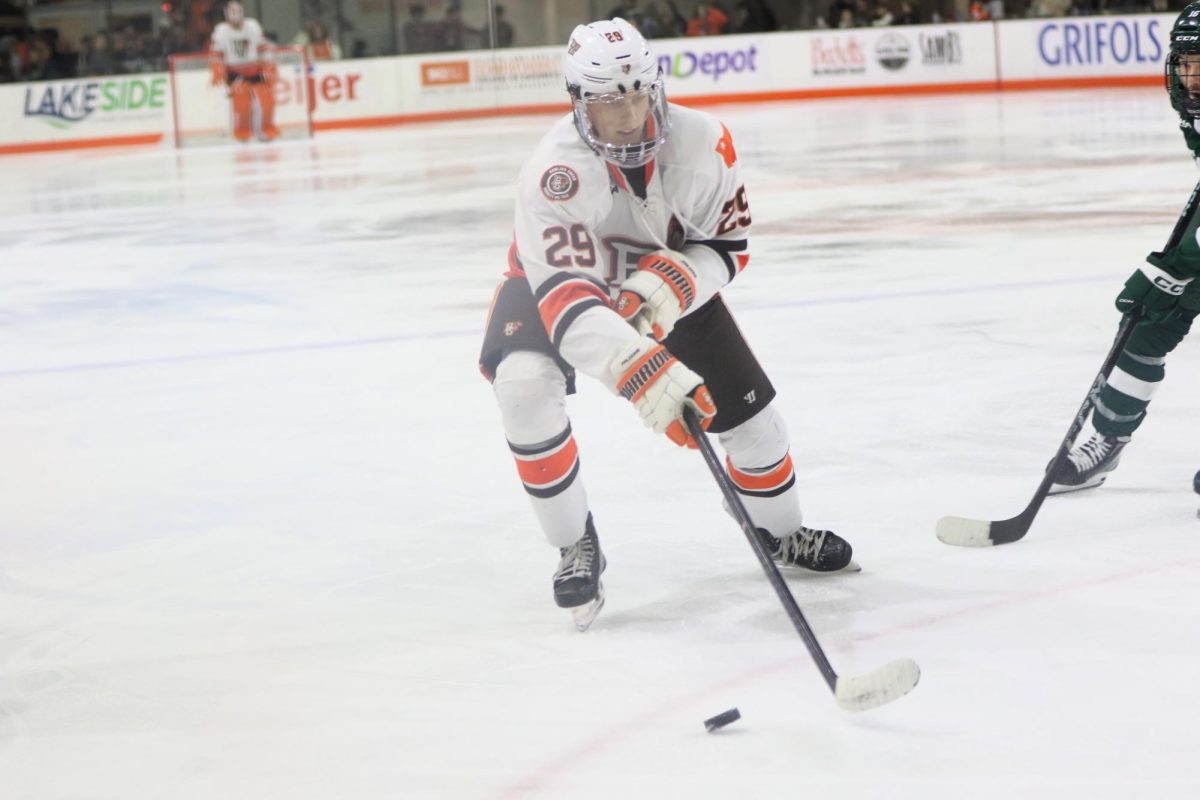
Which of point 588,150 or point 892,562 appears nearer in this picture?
point 588,150

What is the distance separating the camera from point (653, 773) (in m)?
2.04

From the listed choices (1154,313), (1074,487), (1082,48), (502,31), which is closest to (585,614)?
(1074,487)

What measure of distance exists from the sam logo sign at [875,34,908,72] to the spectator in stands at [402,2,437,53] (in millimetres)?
5309

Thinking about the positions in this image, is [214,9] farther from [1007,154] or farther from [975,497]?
[975,497]

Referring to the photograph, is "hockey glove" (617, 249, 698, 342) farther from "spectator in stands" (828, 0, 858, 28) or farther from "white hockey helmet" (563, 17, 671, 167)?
"spectator in stands" (828, 0, 858, 28)

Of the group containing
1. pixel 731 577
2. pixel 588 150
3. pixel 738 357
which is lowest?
pixel 731 577

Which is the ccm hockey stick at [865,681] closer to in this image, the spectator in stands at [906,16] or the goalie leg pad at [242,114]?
the goalie leg pad at [242,114]

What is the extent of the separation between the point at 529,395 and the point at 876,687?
791 mm

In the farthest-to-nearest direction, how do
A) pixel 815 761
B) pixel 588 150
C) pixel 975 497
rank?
1. pixel 975 497
2. pixel 588 150
3. pixel 815 761

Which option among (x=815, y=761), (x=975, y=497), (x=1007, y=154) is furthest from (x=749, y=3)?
(x=815, y=761)

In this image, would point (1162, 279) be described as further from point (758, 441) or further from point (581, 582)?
point (581, 582)

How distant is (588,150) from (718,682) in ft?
2.92

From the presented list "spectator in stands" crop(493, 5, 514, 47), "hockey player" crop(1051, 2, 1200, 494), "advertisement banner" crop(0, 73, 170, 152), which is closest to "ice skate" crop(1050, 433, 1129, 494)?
"hockey player" crop(1051, 2, 1200, 494)

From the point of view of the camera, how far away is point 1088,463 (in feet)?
10.7
